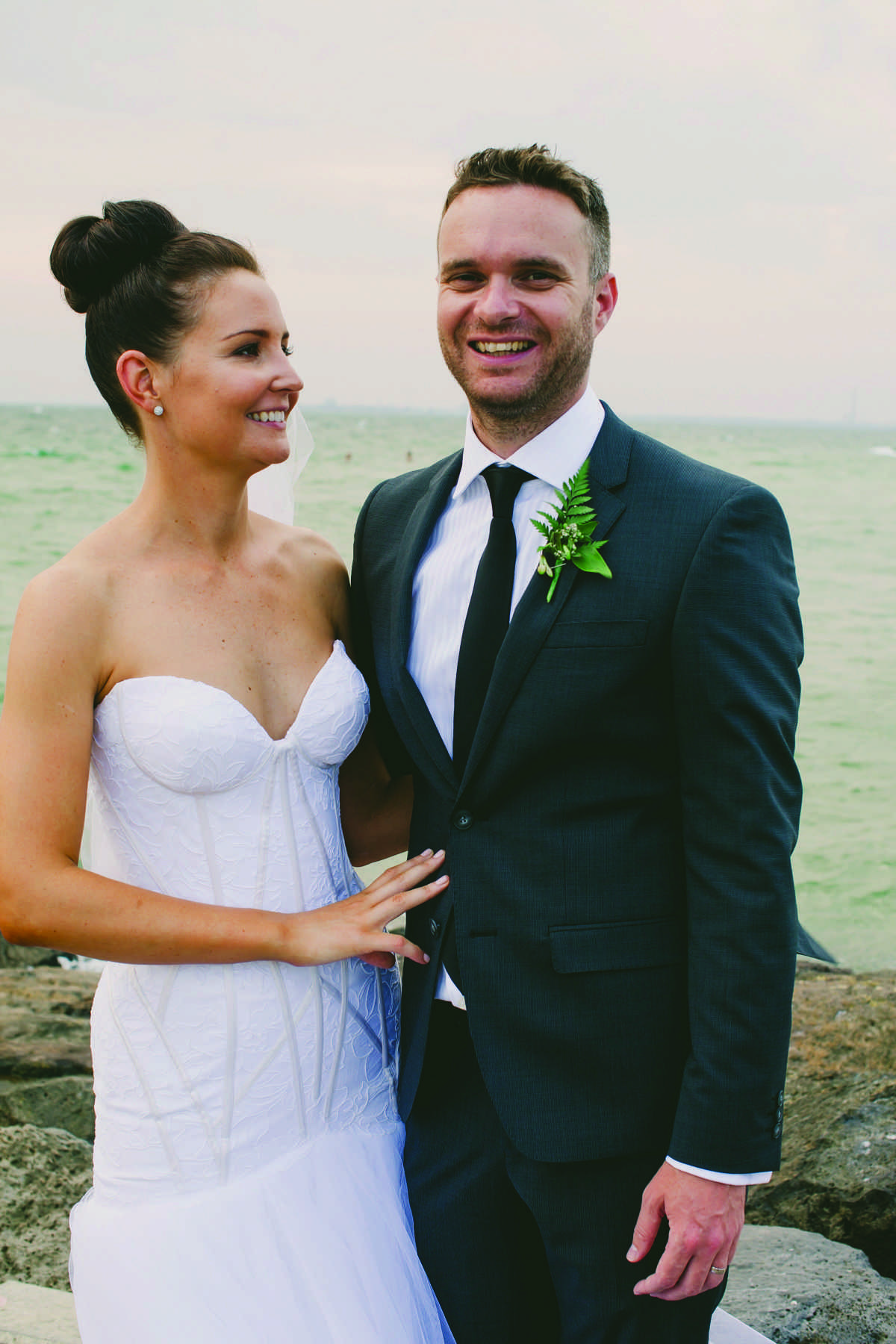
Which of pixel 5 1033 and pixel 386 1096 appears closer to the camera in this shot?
pixel 386 1096

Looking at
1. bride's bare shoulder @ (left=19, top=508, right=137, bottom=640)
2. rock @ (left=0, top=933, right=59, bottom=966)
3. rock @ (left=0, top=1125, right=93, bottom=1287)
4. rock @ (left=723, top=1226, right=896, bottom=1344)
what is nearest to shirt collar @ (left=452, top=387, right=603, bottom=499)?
bride's bare shoulder @ (left=19, top=508, right=137, bottom=640)

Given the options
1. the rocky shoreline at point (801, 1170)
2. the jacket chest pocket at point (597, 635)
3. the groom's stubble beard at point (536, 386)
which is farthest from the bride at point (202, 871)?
the rocky shoreline at point (801, 1170)

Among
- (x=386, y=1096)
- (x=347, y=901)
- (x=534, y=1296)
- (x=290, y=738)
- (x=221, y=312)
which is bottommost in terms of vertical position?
(x=534, y=1296)

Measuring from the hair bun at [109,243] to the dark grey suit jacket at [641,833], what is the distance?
1081 millimetres

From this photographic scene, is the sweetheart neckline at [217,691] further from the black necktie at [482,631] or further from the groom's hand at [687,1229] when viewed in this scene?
the groom's hand at [687,1229]

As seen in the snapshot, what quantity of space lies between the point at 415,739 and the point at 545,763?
0.31 m

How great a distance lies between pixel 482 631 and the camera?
229 centimetres

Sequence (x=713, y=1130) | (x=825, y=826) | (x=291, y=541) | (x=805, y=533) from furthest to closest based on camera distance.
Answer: (x=805, y=533), (x=825, y=826), (x=291, y=541), (x=713, y=1130)

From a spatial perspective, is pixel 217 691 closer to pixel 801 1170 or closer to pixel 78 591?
pixel 78 591

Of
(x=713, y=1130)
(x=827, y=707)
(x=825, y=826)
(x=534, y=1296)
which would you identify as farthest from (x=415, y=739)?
(x=827, y=707)

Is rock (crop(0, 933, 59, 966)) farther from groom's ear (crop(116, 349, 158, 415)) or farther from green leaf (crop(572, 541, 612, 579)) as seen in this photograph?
green leaf (crop(572, 541, 612, 579))

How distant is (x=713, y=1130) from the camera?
2133 mm

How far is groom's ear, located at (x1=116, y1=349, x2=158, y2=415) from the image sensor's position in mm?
2459

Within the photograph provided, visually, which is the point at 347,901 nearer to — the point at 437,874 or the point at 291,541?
the point at 437,874
